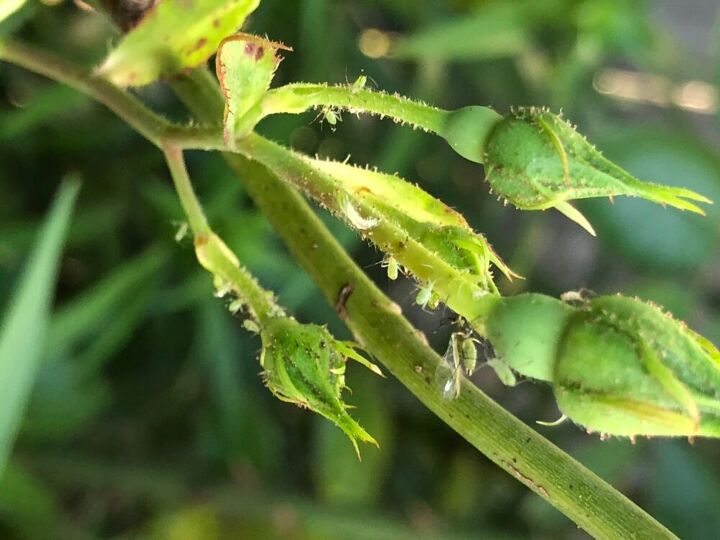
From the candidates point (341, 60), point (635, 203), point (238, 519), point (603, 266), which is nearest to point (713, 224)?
point (635, 203)

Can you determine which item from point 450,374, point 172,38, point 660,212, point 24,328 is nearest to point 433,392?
point 450,374

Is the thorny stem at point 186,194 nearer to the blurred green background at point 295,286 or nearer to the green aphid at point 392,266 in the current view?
the green aphid at point 392,266

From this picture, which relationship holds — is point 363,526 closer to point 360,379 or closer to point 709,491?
point 360,379

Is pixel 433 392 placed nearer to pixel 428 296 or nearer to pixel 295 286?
pixel 428 296

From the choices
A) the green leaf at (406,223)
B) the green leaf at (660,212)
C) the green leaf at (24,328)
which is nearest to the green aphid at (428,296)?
the green leaf at (406,223)

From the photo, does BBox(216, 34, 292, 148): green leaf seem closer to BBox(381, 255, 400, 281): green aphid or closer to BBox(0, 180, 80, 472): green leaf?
BBox(381, 255, 400, 281): green aphid

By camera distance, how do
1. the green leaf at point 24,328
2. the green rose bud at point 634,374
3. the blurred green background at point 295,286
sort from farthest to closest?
the blurred green background at point 295,286 → the green leaf at point 24,328 → the green rose bud at point 634,374

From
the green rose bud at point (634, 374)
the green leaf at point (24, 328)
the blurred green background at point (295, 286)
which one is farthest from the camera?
the blurred green background at point (295, 286)
